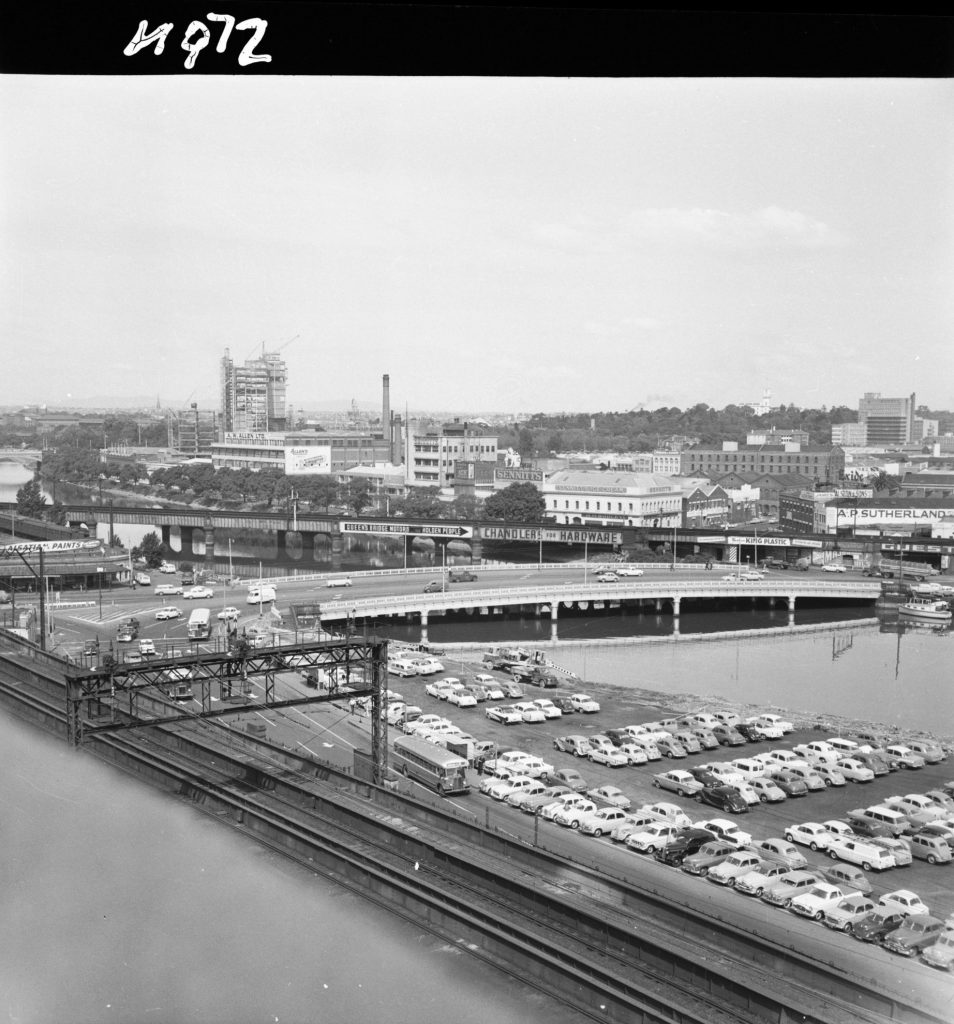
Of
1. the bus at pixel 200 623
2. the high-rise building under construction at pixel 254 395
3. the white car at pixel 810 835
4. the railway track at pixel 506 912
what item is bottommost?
the white car at pixel 810 835

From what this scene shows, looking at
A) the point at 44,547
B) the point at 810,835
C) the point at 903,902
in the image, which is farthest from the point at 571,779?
the point at 44,547

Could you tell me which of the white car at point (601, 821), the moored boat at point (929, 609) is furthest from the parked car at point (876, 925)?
the moored boat at point (929, 609)

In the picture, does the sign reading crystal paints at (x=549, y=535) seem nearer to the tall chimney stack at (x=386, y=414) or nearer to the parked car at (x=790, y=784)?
the tall chimney stack at (x=386, y=414)

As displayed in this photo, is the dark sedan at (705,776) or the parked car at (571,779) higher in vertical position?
the parked car at (571,779)

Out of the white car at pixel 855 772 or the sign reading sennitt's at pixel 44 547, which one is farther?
the sign reading sennitt's at pixel 44 547

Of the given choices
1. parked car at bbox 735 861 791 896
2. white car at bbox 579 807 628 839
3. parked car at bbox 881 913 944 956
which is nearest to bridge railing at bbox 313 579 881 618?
white car at bbox 579 807 628 839
